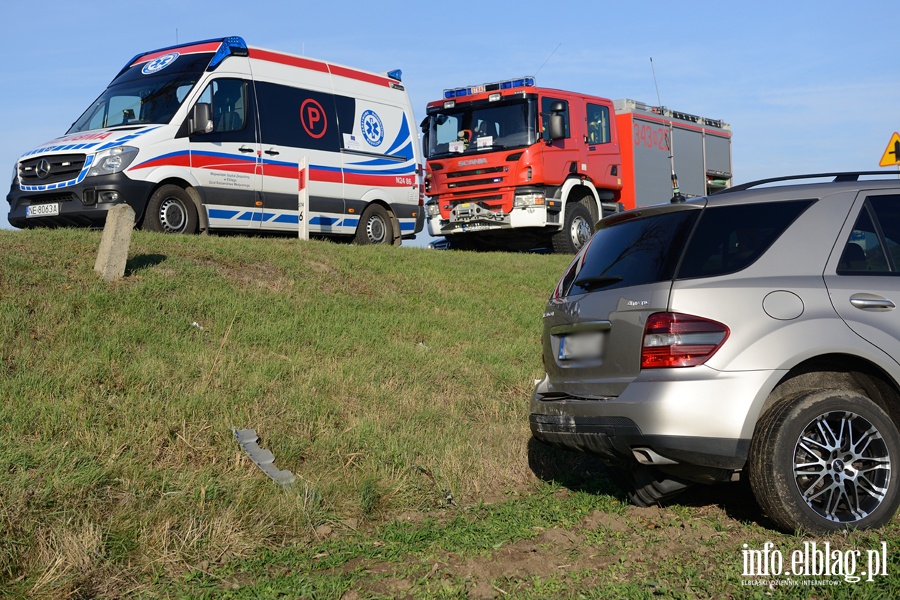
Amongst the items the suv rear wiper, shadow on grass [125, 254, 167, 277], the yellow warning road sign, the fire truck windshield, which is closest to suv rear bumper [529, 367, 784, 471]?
the suv rear wiper

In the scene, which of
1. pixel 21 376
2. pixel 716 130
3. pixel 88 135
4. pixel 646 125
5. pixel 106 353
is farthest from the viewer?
pixel 716 130

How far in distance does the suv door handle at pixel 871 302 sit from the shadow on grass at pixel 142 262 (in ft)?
22.3

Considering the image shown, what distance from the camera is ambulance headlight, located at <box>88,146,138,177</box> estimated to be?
11.8 m

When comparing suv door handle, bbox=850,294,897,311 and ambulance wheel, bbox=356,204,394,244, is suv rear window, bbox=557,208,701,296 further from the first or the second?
ambulance wheel, bbox=356,204,394,244

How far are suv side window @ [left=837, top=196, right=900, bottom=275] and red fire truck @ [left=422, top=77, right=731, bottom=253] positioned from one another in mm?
11267

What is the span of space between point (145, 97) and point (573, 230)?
8.26 meters

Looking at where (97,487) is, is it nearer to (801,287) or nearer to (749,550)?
(749,550)

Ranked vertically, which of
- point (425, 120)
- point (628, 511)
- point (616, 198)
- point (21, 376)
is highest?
point (425, 120)

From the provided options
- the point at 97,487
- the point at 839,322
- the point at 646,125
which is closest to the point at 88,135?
the point at 97,487

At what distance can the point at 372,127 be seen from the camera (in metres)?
15.6

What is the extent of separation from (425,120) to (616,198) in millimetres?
4213

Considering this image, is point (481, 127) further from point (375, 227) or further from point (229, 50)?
point (229, 50)

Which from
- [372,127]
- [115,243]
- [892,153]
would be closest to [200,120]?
[372,127]

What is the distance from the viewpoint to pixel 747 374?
4.66 meters
